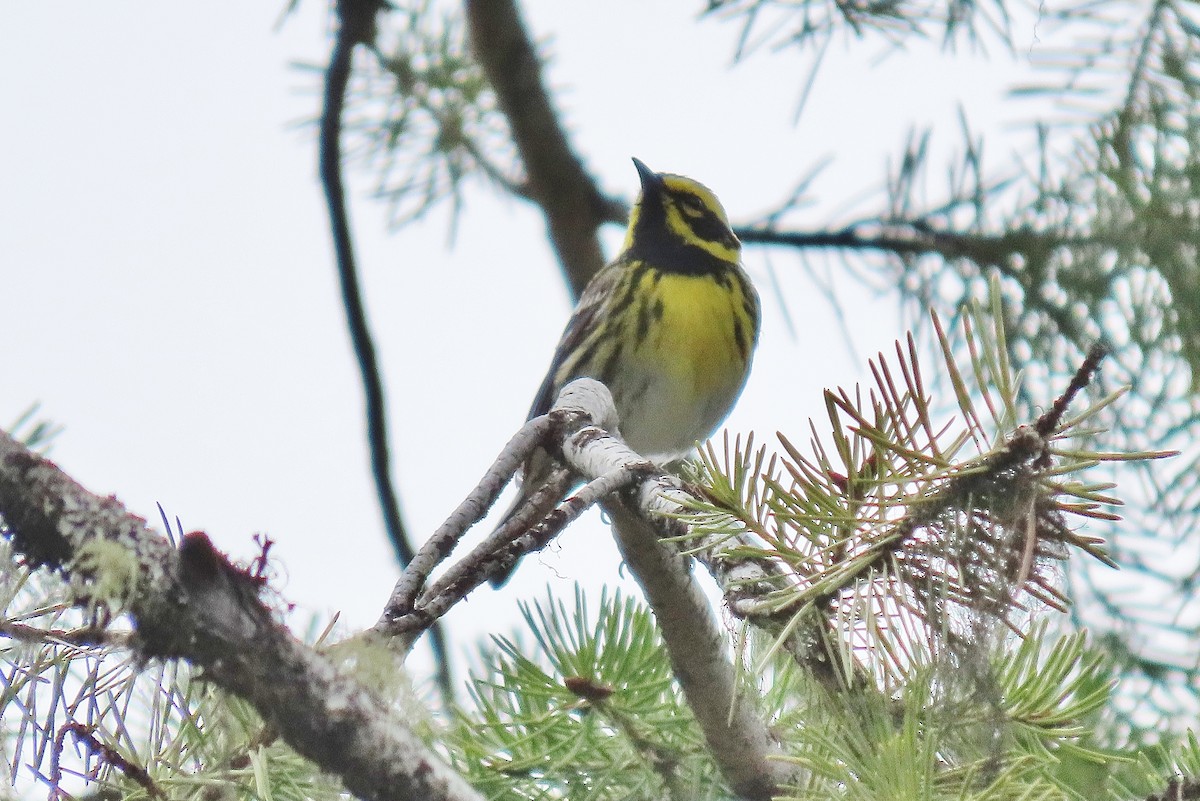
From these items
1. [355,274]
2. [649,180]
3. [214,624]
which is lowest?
[214,624]

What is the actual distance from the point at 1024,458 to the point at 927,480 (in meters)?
0.08

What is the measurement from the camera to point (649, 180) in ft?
14.5

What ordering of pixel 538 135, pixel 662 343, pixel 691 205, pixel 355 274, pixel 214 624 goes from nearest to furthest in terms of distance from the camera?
pixel 214 624, pixel 355 274, pixel 538 135, pixel 662 343, pixel 691 205

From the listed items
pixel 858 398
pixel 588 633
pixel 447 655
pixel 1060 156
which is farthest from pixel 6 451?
pixel 447 655

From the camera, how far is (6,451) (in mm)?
1026

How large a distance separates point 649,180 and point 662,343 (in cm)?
A: 71

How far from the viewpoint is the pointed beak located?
436cm

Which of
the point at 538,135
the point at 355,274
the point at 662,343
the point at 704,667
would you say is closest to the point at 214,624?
the point at 704,667

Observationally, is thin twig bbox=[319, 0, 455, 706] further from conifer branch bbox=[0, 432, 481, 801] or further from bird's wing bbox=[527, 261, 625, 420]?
conifer branch bbox=[0, 432, 481, 801]

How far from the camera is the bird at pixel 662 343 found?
13.1ft

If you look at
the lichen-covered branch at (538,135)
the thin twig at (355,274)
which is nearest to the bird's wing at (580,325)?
the lichen-covered branch at (538,135)

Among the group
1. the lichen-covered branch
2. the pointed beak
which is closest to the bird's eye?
the pointed beak

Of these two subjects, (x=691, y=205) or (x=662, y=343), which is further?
(x=691, y=205)

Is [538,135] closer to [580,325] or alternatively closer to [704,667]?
[580,325]
